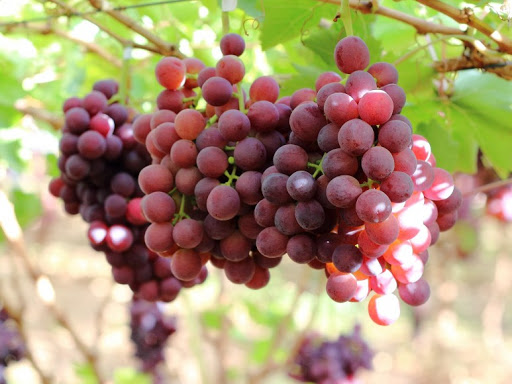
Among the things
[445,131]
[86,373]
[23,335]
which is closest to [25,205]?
[23,335]

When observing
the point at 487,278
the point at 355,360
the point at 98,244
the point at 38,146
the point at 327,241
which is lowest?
the point at 487,278

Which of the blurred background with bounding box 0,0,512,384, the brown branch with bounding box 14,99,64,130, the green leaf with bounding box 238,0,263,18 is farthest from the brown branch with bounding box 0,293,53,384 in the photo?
the green leaf with bounding box 238,0,263,18

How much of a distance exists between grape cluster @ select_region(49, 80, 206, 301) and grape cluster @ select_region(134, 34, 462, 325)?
0.40ft

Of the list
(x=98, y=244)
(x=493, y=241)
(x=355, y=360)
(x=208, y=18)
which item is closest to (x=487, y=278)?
(x=493, y=241)

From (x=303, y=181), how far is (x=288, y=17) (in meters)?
0.29

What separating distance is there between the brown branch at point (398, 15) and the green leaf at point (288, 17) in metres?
0.06

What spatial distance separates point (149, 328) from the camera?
146cm

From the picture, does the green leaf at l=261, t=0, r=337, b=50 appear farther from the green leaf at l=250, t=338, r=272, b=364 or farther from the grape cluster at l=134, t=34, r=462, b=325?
the green leaf at l=250, t=338, r=272, b=364

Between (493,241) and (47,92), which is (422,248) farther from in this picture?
(493,241)

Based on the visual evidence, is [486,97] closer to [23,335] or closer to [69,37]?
[69,37]

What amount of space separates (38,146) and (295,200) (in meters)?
1.03

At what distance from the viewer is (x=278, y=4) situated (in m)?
0.62

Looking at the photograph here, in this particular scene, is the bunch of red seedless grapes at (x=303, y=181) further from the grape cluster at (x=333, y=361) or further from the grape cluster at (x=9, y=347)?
the grape cluster at (x=9, y=347)

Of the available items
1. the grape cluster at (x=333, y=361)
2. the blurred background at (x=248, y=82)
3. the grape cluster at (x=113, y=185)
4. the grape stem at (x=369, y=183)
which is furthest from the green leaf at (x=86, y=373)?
the grape stem at (x=369, y=183)
